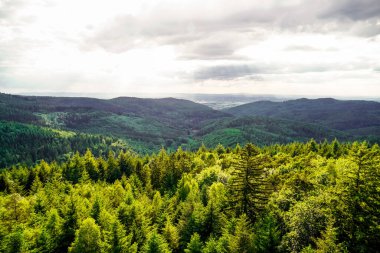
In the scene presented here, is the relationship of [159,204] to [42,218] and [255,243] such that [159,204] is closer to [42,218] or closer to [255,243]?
[42,218]

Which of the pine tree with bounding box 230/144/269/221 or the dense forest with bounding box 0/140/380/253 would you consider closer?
the dense forest with bounding box 0/140/380/253

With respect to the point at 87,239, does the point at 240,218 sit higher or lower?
higher

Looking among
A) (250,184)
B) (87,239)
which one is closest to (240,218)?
(250,184)

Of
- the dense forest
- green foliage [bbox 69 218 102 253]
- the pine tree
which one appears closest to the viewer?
the dense forest

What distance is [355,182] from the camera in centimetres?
3169

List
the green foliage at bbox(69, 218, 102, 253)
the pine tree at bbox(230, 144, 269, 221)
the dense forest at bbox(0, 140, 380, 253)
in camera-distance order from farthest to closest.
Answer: the pine tree at bbox(230, 144, 269, 221) < the green foliage at bbox(69, 218, 102, 253) < the dense forest at bbox(0, 140, 380, 253)

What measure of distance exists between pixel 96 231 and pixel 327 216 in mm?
32733

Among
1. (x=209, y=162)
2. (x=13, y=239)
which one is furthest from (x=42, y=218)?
(x=209, y=162)

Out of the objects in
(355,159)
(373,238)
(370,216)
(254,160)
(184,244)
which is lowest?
(184,244)

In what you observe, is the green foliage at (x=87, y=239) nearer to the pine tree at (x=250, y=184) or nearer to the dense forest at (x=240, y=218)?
the dense forest at (x=240, y=218)

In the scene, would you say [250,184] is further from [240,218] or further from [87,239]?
[87,239]

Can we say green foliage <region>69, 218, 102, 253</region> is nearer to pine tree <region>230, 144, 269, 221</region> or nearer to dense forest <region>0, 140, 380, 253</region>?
dense forest <region>0, 140, 380, 253</region>

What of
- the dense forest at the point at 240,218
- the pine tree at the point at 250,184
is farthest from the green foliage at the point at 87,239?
the pine tree at the point at 250,184

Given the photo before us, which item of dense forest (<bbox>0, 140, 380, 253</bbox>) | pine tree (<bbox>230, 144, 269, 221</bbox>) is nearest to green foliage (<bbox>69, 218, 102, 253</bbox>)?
dense forest (<bbox>0, 140, 380, 253</bbox>)
